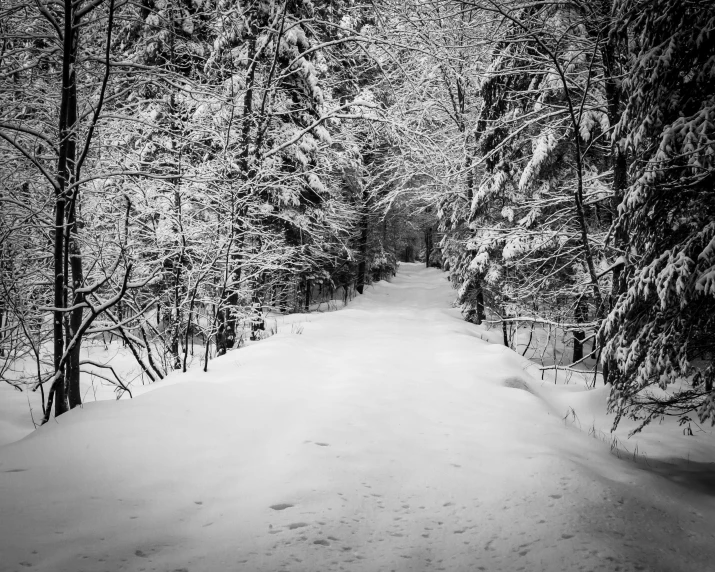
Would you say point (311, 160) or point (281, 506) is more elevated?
point (311, 160)

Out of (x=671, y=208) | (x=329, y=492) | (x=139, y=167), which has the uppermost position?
(x=139, y=167)

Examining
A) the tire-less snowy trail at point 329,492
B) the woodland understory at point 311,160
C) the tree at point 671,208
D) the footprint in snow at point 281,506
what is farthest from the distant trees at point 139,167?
the tree at point 671,208

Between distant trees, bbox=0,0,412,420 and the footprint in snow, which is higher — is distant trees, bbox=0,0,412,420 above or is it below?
above

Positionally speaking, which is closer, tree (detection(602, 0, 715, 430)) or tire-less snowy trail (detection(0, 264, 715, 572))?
tire-less snowy trail (detection(0, 264, 715, 572))

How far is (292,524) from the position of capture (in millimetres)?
2176

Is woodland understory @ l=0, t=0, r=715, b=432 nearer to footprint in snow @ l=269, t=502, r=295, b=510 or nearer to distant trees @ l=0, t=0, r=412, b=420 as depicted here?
distant trees @ l=0, t=0, r=412, b=420

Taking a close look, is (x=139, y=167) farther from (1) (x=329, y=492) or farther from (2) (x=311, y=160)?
(2) (x=311, y=160)

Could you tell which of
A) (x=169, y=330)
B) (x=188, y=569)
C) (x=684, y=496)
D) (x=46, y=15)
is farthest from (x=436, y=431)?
(x=169, y=330)

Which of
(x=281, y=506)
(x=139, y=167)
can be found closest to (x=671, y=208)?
(x=281, y=506)

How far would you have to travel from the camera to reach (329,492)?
251 cm

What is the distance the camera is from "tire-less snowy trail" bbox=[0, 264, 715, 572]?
1.93 meters

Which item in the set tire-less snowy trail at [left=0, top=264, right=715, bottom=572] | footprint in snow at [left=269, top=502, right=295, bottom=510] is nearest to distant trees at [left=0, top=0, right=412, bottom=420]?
tire-less snowy trail at [left=0, top=264, right=715, bottom=572]

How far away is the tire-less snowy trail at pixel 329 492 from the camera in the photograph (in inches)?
76.0

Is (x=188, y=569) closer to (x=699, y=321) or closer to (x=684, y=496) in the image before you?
(x=684, y=496)
